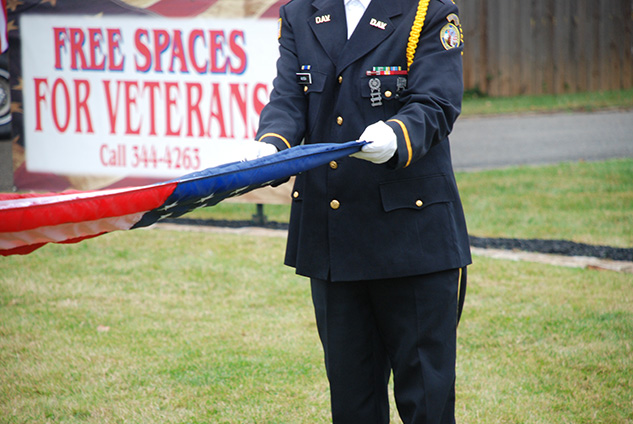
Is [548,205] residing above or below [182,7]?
below

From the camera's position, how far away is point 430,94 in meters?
2.28

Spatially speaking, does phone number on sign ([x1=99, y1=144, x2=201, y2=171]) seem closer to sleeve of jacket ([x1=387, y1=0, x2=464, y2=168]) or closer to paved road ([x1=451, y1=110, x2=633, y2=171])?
paved road ([x1=451, y1=110, x2=633, y2=171])

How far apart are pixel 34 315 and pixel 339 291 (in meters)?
2.86

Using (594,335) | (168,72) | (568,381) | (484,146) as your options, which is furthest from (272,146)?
(484,146)

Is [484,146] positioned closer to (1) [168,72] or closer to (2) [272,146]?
(1) [168,72]

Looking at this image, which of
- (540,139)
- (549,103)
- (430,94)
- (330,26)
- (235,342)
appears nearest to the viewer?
(430,94)

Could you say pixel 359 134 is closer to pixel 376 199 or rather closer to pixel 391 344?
pixel 376 199

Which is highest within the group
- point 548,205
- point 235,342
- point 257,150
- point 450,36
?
point 450,36

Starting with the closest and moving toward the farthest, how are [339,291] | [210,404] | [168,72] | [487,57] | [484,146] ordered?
[339,291] < [210,404] < [168,72] < [484,146] < [487,57]

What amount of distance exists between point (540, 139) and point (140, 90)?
6101mm

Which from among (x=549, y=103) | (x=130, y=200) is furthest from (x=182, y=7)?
(x=549, y=103)

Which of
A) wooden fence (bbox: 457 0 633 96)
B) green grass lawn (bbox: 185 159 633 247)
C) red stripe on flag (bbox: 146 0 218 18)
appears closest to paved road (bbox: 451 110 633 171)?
green grass lawn (bbox: 185 159 633 247)

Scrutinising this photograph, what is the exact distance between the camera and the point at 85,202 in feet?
7.07

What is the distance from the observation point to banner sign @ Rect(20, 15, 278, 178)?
6.52 meters
